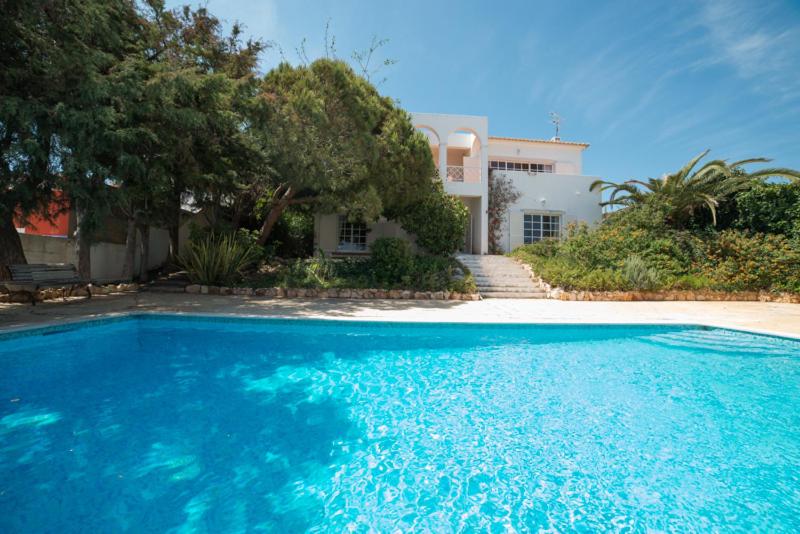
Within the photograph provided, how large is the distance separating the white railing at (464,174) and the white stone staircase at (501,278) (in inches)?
167

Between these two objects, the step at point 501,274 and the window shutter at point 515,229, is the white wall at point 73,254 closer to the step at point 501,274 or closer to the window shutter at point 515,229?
the step at point 501,274

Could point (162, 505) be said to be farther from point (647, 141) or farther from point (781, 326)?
point (647, 141)

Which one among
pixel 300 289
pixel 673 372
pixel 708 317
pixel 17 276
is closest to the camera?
pixel 673 372

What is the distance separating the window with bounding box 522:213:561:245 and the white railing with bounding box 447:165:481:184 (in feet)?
10.4

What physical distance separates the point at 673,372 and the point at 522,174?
46.3 ft

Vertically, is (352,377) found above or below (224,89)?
below

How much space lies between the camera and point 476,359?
5922mm

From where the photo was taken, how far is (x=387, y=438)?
341 centimetres

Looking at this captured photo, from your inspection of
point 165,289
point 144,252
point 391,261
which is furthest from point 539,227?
point 144,252

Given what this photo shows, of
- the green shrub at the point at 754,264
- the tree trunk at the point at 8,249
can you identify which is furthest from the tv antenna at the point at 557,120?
the tree trunk at the point at 8,249

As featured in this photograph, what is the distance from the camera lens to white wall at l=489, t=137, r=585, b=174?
21.0 meters

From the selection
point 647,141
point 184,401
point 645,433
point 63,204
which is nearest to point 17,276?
point 63,204

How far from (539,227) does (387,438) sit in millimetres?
16687

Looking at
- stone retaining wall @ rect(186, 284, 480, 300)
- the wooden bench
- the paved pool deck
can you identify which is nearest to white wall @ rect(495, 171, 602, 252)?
the paved pool deck
